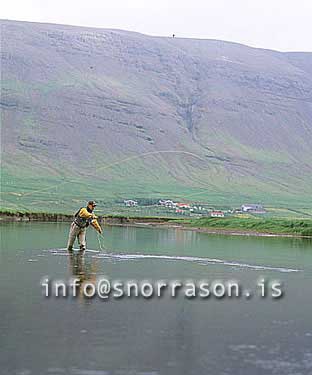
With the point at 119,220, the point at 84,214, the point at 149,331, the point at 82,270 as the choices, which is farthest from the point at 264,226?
the point at 149,331

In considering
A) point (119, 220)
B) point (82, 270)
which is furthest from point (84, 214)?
point (119, 220)

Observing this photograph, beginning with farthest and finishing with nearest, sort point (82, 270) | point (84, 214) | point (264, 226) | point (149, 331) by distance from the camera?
point (264, 226) < point (84, 214) < point (82, 270) < point (149, 331)

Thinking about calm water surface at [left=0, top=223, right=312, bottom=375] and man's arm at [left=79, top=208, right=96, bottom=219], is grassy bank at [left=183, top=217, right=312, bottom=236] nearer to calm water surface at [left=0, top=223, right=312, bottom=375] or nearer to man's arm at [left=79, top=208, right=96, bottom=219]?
man's arm at [left=79, top=208, right=96, bottom=219]

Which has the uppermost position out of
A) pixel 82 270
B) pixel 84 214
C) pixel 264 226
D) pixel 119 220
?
pixel 84 214

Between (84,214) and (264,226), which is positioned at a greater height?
(84,214)

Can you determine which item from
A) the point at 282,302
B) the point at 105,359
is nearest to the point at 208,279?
the point at 282,302

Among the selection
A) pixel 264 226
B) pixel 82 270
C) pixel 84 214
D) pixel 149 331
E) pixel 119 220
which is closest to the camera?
pixel 149 331

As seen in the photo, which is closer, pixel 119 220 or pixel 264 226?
pixel 264 226

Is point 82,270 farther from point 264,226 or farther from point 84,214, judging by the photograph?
point 264,226

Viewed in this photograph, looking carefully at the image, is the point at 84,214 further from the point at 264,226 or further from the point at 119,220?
the point at 119,220

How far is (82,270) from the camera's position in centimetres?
2203

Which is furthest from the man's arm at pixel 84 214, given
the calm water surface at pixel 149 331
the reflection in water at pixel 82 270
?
the calm water surface at pixel 149 331

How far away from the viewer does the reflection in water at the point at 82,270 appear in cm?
1856

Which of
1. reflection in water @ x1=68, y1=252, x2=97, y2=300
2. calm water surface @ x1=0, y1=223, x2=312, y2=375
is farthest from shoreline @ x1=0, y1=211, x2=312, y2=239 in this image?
calm water surface @ x1=0, y1=223, x2=312, y2=375
